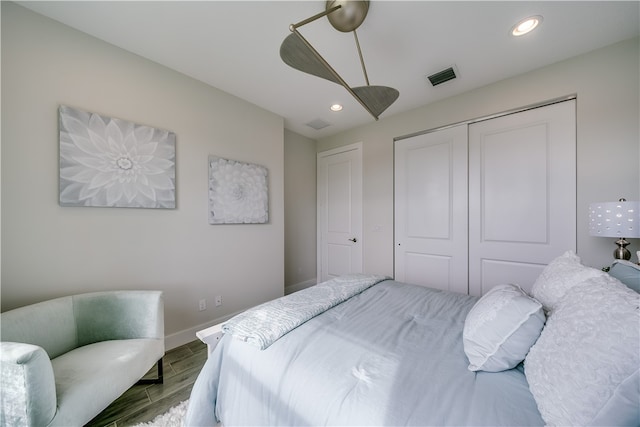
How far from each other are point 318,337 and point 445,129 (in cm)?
265

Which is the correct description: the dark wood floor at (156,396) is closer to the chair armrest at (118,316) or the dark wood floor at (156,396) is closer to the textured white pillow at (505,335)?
the chair armrest at (118,316)

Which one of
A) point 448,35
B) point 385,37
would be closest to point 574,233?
point 448,35

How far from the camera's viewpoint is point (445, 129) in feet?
8.71

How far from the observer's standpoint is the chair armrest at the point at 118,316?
148 cm

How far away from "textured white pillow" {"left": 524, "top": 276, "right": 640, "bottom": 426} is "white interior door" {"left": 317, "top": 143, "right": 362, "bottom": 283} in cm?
264

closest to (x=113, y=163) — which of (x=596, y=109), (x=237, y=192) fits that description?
(x=237, y=192)

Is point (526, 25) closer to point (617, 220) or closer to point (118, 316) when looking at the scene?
point (617, 220)

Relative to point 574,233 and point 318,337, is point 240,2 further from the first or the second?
point 574,233

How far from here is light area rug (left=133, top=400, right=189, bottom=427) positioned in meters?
1.31

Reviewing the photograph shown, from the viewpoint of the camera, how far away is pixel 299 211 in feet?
12.1

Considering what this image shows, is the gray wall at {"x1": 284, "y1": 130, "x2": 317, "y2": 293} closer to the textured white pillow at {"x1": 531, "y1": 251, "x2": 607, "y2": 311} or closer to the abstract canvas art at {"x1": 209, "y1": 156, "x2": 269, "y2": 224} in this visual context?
the abstract canvas art at {"x1": 209, "y1": 156, "x2": 269, "y2": 224}

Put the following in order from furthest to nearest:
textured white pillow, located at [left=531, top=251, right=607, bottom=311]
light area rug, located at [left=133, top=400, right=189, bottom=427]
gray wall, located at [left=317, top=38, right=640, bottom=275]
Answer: gray wall, located at [left=317, top=38, right=640, bottom=275] < light area rug, located at [left=133, top=400, right=189, bottom=427] < textured white pillow, located at [left=531, top=251, right=607, bottom=311]

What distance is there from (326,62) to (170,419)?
2.24m

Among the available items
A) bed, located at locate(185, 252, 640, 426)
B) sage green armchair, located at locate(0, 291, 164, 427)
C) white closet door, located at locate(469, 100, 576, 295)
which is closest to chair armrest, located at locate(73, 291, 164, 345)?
sage green armchair, located at locate(0, 291, 164, 427)
